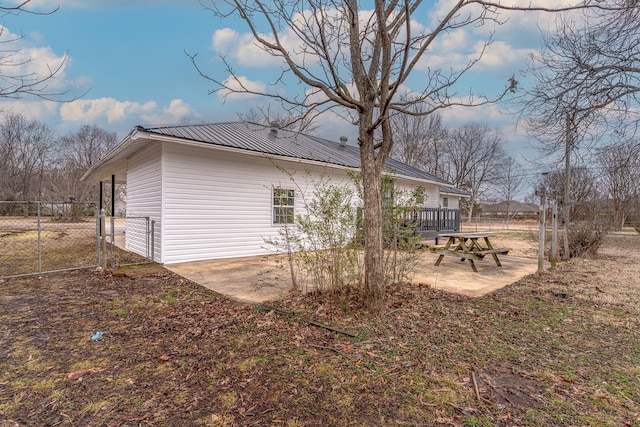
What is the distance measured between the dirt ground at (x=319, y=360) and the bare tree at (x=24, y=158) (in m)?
30.4

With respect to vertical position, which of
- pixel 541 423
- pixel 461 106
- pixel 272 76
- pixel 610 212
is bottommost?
pixel 541 423

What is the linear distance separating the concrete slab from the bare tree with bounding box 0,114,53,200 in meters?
28.6

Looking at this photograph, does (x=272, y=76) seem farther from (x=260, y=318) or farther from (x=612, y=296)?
(x=612, y=296)

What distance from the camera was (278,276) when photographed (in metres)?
5.98

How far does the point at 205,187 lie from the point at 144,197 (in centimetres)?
189

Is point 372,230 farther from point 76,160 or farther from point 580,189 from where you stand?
point 76,160

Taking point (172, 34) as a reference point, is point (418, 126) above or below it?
above

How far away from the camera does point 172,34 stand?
19.6 feet

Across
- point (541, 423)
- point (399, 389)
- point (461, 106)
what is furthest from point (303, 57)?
point (541, 423)

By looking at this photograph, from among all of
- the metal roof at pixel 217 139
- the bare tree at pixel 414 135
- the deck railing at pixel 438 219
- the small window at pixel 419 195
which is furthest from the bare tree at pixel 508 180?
the small window at pixel 419 195

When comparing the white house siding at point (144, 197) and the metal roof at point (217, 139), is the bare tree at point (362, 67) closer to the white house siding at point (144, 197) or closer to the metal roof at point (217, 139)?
the metal roof at point (217, 139)

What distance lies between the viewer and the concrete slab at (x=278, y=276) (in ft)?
16.2

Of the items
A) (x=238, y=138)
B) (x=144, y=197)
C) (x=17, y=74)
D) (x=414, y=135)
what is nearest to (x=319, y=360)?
(x=17, y=74)

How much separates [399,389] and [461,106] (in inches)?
118
